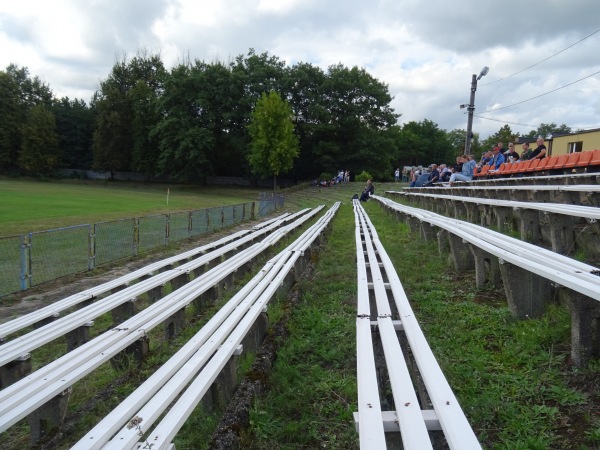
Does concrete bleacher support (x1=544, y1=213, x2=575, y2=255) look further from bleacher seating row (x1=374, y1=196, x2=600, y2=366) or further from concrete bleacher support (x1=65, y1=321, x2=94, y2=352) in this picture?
concrete bleacher support (x1=65, y1=321, x2=94, y2=352)

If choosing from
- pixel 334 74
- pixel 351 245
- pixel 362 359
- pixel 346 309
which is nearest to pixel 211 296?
pixel 346 309

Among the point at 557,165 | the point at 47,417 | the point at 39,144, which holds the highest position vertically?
the point at 39,144

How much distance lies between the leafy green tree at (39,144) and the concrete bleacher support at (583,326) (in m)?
76.8

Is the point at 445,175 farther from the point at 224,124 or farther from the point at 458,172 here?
the point at 224,124

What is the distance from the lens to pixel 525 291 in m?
3.69

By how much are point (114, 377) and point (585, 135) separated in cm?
3275

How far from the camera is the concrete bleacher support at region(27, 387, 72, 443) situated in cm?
282

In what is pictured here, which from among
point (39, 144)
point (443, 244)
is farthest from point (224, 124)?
point (443, 244)

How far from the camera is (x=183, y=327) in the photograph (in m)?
4.71

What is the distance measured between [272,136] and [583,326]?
46758mm

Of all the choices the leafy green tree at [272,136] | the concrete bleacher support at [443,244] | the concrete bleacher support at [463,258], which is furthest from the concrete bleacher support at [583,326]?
the leafy green tree at [272,136]

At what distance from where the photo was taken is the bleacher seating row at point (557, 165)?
943 cm

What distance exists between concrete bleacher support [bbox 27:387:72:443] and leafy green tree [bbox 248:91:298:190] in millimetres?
45605

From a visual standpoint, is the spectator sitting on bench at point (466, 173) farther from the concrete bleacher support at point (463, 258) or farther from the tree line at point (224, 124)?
the tree line at point (224, 124)
